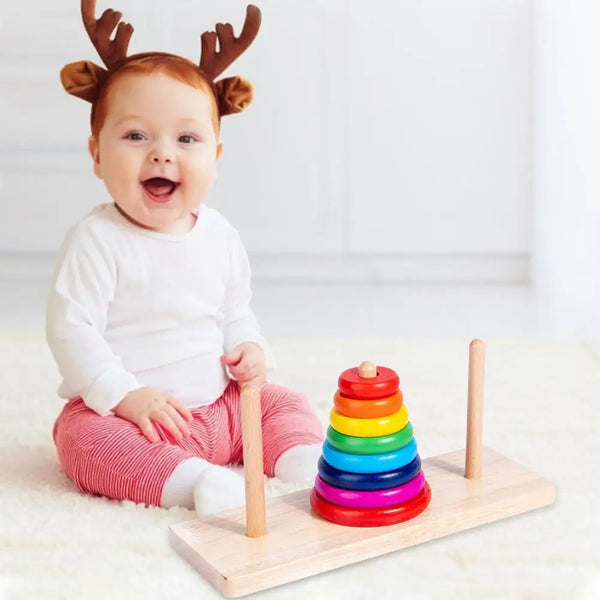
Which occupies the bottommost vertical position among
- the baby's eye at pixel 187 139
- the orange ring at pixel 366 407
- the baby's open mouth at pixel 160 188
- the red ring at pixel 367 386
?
the orange ring at pixel 366 407

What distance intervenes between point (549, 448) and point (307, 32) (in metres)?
1.19

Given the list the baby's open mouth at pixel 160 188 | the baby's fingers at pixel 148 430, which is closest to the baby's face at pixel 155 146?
the baby's open mouth at pixel 160 188

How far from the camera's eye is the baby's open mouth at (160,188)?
1.25 metres

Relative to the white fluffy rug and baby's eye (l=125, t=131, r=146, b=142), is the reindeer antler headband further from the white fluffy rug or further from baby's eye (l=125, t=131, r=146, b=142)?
the white fluffy rug

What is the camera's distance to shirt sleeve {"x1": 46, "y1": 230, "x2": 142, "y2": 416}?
1229 millimetres

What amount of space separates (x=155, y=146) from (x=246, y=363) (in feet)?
0.91

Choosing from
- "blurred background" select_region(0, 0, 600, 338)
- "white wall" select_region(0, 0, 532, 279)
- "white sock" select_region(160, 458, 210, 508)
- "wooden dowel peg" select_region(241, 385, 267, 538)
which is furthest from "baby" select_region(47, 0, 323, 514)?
"white wall" select_region(0, 0, 532, 279)

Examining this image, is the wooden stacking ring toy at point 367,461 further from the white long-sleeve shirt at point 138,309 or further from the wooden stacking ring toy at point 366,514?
the white long-sleeve shirt at point 138,309

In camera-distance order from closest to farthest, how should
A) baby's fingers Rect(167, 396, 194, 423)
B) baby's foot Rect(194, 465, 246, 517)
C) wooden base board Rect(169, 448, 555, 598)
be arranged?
wooden base board Rect(169, 448, 555, 598), baby's foot Rect(194, 465, 246, 517), baby's fingers Rect(167, 396, 194, 423)

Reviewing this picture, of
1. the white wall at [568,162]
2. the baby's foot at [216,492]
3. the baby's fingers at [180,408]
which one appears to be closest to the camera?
the baby's foot at [216,492]

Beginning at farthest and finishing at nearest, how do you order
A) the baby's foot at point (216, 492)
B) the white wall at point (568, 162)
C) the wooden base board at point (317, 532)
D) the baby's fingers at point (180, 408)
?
the white wall at point (568, 162)
the baby's fingers at point (180, 408)
the baby's foot at point (216, 492)
the wooden base board at point (317, 532)

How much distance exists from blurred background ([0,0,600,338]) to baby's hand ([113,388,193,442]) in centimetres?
93

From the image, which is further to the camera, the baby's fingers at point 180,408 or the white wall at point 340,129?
the white wall at point 340,129

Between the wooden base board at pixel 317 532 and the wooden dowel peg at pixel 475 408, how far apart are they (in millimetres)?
17
